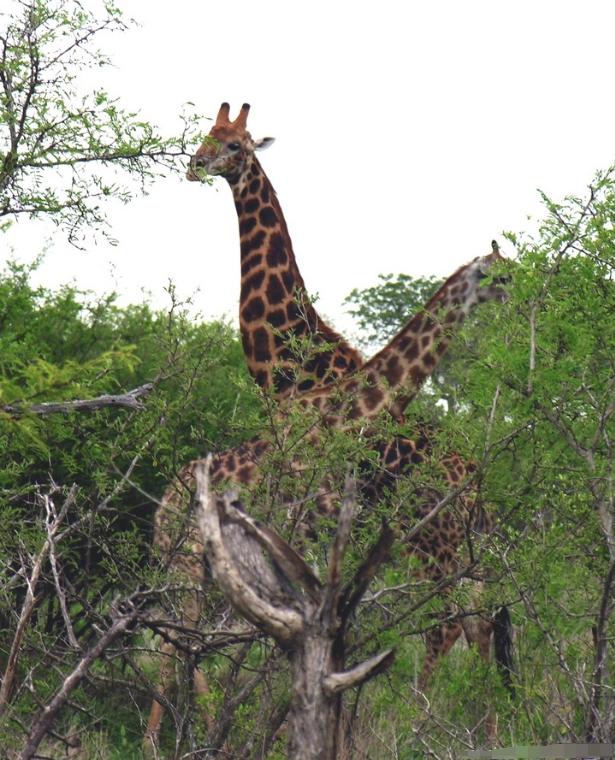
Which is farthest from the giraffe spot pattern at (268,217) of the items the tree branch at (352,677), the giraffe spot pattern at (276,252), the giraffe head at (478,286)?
the tree branch at (352,677)

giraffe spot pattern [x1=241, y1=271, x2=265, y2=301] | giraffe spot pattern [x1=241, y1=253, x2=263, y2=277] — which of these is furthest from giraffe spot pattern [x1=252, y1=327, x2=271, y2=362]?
giraffe spot pattern [x1=241, y1=253, x2=263, y2=277]

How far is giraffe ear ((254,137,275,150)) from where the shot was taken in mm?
12250

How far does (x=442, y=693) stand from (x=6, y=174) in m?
5.28

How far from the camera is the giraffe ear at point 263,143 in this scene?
1225 cm

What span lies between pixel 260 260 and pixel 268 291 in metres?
0.36

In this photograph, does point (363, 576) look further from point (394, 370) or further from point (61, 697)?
point (394, 370)

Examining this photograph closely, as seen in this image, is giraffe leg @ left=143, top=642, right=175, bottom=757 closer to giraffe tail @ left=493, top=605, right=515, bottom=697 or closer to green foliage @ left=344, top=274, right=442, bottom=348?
giraffe tail @ left=493, top=605, right=515, bottom=697

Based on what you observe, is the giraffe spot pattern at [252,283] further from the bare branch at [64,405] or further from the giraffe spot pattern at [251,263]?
the bare branch at [64,405]

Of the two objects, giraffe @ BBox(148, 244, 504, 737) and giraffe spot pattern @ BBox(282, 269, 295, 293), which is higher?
giraffe spot pattern @ BBox(282, 269, 295, 293)

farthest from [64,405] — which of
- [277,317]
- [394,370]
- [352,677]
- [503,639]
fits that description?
[277,317]

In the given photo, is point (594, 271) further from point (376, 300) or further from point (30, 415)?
point (376, 300)

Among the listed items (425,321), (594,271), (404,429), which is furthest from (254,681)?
(425,321)

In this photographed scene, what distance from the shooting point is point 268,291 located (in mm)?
11797

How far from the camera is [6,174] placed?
24.9 ft
